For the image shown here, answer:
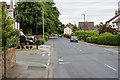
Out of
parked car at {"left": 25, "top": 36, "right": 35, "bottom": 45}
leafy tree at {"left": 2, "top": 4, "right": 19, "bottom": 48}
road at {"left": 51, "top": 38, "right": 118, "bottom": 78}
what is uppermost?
leafy tree at {"left": 2, "top": 4, "right": 19, "bottom": 48}

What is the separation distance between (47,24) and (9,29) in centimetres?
5540

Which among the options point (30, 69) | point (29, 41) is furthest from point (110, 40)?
point (30, 69)

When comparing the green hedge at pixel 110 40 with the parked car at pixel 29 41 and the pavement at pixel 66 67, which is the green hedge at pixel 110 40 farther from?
the pavement at pixel 66 67

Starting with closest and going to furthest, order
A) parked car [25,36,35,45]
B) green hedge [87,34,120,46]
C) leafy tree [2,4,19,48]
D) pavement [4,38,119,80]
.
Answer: leafy tree [2,4,19,48] → pavement [4,38,119,80] → green hedge [87,34,120,46] → parked car [25,36,35,45]

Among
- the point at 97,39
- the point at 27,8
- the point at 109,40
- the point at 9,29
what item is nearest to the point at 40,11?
the point at 27,8

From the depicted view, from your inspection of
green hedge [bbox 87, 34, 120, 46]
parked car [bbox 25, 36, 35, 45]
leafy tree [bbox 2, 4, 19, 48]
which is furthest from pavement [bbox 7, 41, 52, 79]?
parked car [bbox 25, 36, 35, 45]

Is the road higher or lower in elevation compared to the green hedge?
lower

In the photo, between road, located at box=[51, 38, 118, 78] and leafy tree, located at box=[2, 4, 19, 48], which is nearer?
leafy tree, located at box=[2, 4, 19, 48]

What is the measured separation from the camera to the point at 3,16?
1075 cm

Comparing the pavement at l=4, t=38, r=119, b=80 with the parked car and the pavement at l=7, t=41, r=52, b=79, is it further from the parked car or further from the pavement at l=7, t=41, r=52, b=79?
the parked car

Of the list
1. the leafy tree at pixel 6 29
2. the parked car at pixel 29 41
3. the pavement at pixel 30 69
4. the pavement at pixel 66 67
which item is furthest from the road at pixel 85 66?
the parked car at pixel 29 41

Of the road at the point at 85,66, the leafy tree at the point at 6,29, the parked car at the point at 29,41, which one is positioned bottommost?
the road at the point at 85,66

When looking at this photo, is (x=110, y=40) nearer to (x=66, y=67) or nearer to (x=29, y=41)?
(x=29, y=41)

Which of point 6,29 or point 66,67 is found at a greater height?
point 6,29
